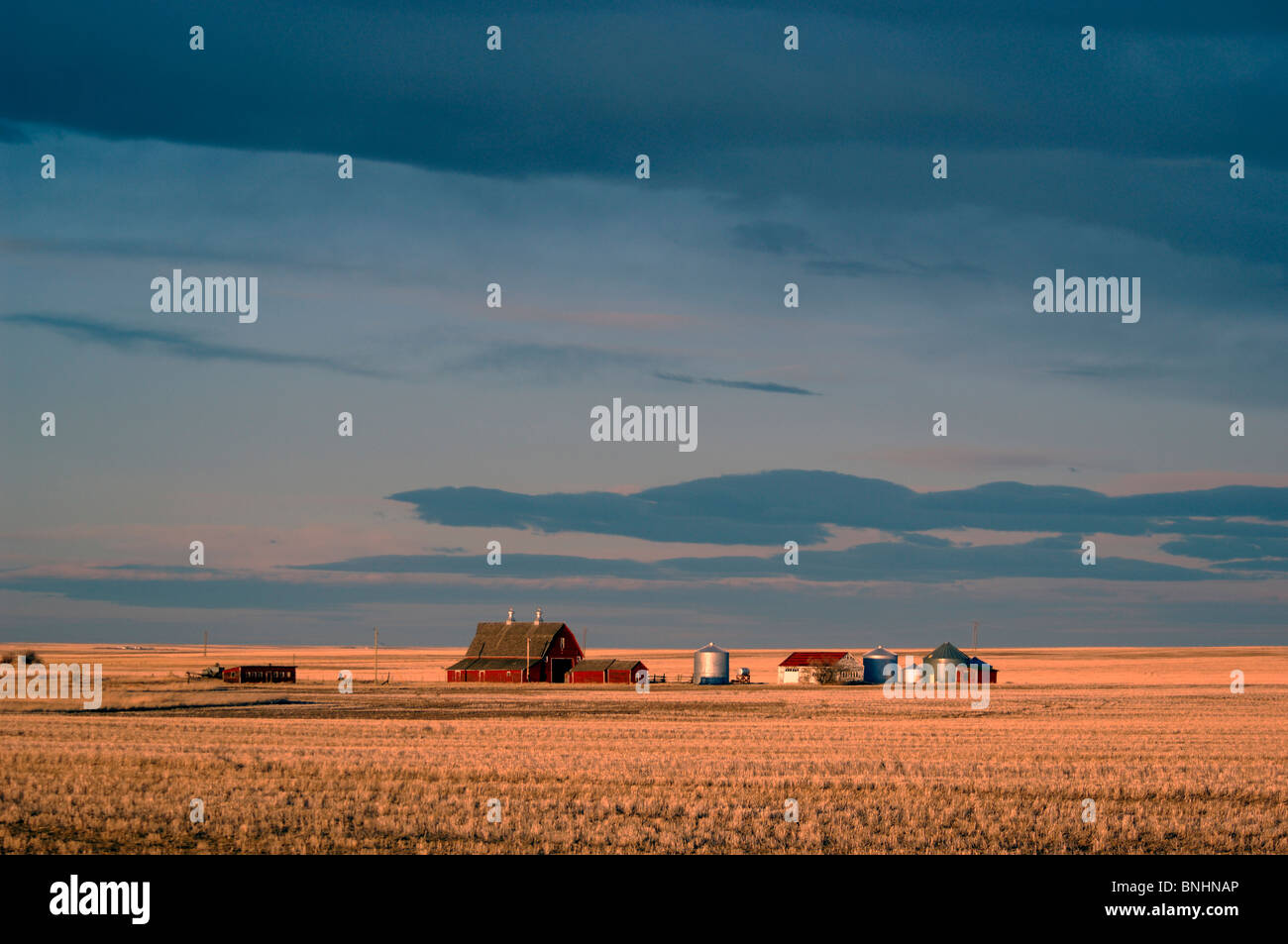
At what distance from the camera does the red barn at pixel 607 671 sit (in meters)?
115

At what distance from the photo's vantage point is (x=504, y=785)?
2639 centimetres

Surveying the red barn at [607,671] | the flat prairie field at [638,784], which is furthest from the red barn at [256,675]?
the flat prairie field at [638,784]

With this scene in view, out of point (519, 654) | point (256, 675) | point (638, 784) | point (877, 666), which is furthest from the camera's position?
point (519, 654)

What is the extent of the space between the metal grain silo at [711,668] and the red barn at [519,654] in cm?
1188

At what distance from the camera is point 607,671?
116125 mm

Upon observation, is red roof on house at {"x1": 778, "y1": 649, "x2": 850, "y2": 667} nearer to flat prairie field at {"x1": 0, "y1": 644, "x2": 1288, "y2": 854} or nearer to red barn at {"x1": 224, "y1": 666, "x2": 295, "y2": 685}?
red barn at {"x1": 224, "y1": 666, "x2": 295, "y2": 685}

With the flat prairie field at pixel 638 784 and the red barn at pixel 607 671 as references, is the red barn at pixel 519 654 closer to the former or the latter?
the red barn at pixel 607 671

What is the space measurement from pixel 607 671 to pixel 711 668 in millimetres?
11208

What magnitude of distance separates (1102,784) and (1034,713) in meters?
36.0

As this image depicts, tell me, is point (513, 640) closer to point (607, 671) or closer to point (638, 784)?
point (607, 671)

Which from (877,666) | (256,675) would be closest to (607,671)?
(877,666)
